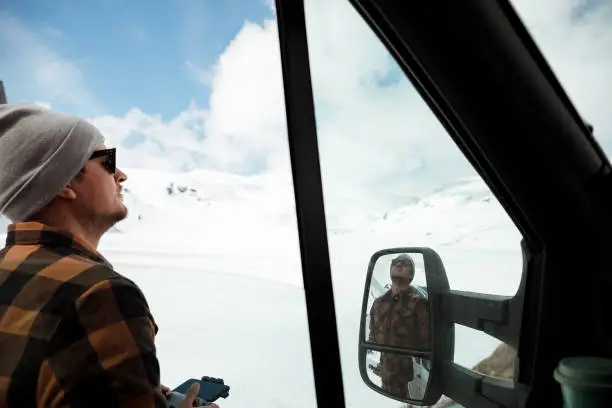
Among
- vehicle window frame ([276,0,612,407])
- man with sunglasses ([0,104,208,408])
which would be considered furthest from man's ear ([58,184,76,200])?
vehicle window frame ([276,0,612,407])

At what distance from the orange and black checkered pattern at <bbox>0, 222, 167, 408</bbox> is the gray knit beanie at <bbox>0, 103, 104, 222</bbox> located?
0.19m

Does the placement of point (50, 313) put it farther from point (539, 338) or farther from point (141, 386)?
point (539, 338)

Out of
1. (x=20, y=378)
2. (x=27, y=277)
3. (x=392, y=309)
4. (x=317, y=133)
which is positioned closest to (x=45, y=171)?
(x=27, y=277)

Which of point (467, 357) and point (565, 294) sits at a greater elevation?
point (565, 294)

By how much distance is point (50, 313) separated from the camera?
0.71 m

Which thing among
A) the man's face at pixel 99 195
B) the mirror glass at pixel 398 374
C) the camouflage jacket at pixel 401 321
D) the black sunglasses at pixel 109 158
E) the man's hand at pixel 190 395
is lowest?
the mirror glass at pixel 398 374

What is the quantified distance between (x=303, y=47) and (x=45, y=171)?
71 centimetres

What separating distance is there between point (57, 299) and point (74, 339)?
0.07 m

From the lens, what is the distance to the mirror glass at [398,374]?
1301 mm

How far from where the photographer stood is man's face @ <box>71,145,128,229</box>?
3.21 ft

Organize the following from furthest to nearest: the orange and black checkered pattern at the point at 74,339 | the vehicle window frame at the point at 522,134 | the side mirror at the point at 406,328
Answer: the side mirror at the point at 406,328 < the vehicle window frame at the point at 522,134 < the orange and black checkered pattern at the point at 74,339

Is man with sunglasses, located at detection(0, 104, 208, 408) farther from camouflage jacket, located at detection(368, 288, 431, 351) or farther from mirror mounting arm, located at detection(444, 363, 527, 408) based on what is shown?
mirror mounting arm, located at detection(444, 363, 527, 408)

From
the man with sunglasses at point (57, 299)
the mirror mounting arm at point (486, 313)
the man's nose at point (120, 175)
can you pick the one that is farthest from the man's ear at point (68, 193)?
the mirror mounting arm at point (486, 313)

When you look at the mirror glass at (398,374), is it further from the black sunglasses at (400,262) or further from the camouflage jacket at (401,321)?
the black sunglasses at (400,262)
